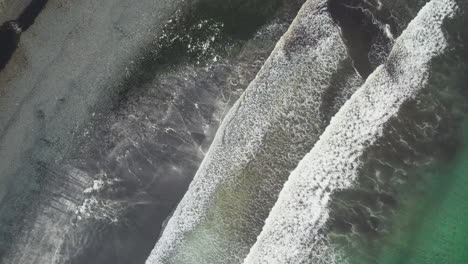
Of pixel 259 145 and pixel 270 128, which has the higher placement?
pixel 270 128

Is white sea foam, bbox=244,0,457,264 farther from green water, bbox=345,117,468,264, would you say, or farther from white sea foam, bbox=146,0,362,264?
green water, bbox=345,117,468,264

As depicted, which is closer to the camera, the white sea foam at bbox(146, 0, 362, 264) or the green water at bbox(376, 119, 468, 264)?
the green water at bbox(376, 119, 468, 264)

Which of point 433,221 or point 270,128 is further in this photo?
point 270,128

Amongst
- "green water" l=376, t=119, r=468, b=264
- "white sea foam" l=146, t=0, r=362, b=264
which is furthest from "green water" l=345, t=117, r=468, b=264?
"white sea foam" l=146, t=0, r=362, b=264

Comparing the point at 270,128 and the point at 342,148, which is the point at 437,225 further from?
the point at 270,128

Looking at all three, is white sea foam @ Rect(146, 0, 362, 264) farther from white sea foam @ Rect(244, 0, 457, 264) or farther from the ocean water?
white sea foam @ Rect(244, 0, 457, 264)

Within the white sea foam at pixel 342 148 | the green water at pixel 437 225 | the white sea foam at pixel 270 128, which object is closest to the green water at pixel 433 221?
the green water at pixel 437 225

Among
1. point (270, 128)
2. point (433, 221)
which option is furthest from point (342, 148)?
point (433, 221)

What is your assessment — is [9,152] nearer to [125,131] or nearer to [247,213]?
[125,131]
